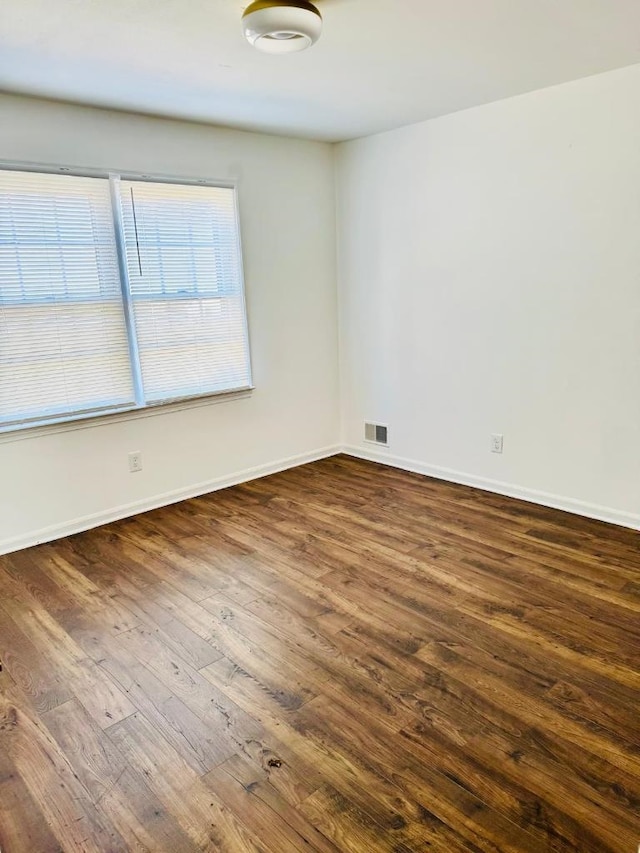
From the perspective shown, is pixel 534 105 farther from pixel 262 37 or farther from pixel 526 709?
pixel 526 709

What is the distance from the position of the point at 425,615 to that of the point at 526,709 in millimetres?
614

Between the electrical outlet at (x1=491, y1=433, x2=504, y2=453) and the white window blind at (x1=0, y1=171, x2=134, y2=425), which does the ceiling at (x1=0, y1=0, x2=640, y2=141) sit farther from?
the electrical outlet at (x1=491, y1=433, x2=504, y2=453)

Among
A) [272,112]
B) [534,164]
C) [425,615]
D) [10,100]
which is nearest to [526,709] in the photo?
[425,615]

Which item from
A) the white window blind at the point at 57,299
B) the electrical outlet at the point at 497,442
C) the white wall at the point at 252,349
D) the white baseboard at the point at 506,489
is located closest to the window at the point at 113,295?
the white window blind at the point at 57,299

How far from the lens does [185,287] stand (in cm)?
366

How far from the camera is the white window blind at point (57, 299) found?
9.72ft

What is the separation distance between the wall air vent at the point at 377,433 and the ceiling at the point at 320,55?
7.30ft

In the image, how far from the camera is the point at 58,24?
6.76ft

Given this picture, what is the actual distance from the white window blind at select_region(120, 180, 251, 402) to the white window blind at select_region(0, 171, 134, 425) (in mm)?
163

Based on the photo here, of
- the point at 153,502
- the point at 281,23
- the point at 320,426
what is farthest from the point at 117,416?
the point at 281,23

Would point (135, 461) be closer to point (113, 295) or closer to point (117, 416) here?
point (117, 416)

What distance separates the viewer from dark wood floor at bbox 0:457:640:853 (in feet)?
4.92

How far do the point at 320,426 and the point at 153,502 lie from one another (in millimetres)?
1555

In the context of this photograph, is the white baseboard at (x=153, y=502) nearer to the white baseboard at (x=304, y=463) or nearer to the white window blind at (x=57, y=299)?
the white baseboard at (x=304, y=463)
